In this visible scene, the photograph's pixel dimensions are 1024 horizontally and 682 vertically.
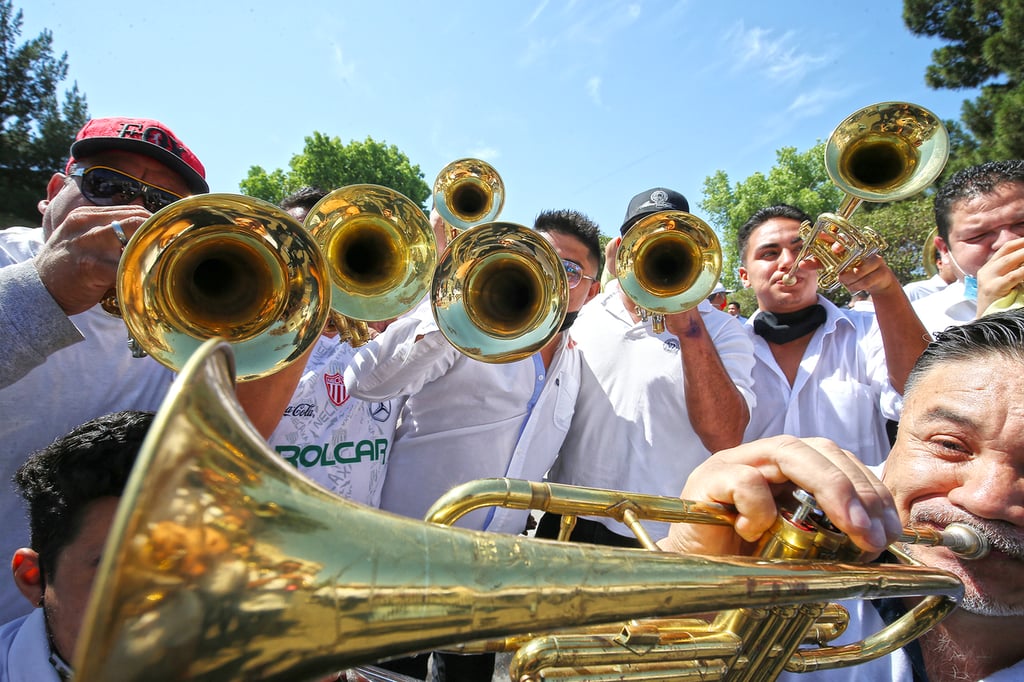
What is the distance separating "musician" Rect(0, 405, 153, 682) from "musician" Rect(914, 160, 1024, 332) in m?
3.52

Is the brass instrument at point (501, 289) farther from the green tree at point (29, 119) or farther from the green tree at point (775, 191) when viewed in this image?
the green tree at point (775, 191)

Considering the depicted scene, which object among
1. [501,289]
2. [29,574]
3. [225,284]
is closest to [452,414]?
[501,289]

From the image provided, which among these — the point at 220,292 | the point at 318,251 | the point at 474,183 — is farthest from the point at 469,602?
the point at 474,183

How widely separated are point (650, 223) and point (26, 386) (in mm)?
3059

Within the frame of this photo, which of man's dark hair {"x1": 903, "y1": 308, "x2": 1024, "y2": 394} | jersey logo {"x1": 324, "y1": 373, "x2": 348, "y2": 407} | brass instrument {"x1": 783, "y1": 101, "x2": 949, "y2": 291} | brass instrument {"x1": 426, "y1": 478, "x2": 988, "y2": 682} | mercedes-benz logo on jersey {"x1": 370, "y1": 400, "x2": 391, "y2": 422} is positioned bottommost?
brass instrument {"x1": 426, "y1": 478, "x2": 988, "y2": 682}

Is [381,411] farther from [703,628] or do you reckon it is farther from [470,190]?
[470,190]

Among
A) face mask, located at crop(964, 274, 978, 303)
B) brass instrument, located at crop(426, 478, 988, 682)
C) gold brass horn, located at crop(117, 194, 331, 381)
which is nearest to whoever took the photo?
brass instrument, located at crop(426, 478, 988, 682)

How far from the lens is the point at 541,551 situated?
79 cm

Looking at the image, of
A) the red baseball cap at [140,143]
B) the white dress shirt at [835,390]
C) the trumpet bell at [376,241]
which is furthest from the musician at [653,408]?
the red baseball cap at [140,143]

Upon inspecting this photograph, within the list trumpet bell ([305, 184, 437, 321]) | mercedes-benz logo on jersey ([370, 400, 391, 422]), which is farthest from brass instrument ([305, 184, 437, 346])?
mercedes-benz logo on jersey ([370, 400, 391, 422])

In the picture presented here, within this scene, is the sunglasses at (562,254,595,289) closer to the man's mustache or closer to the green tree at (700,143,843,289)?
the man's mustache

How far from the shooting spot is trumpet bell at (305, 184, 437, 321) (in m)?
2.54

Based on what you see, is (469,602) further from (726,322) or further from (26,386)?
(726,322)

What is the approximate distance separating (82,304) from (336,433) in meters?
1.05
